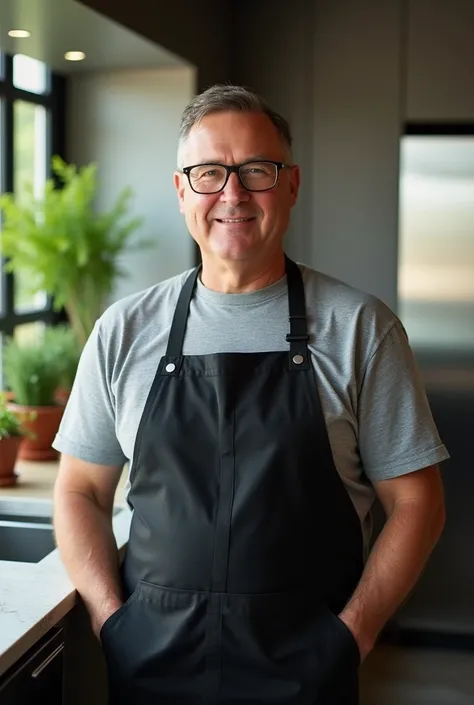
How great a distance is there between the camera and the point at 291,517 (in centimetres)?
175

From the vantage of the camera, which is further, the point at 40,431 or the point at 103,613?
the point at 40,431

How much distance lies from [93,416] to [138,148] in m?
1.90

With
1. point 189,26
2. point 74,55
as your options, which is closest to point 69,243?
point 74,55

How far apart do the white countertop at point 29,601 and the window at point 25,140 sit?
1450 millimetres

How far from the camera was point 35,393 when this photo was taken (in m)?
3.02

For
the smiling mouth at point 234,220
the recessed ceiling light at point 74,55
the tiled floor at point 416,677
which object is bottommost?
the tiled floor at point 416,677

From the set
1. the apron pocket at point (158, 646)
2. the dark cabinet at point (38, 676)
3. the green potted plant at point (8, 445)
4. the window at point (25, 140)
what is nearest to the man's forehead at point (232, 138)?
the apron pocket at point (158, 646)

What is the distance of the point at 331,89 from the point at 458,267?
0.83m

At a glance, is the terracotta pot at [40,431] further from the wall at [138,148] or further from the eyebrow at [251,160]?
the eyebrow at [251,160]

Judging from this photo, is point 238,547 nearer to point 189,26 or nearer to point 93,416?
point 93,416

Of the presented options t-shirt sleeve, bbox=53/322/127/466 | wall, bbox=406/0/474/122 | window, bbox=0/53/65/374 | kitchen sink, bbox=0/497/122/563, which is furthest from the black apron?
wall, bbox=406/0/474/122

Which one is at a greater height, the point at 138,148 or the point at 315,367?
the point at 138,148

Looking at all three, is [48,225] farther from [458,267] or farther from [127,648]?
[127,648]

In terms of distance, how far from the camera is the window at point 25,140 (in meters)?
3.32
